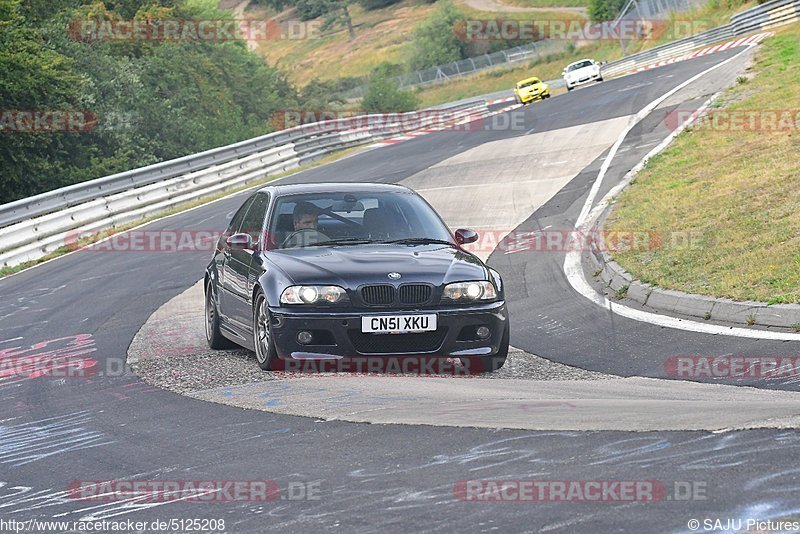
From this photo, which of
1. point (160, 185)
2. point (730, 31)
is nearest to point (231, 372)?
point (160, 185)

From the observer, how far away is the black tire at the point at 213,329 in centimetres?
1127

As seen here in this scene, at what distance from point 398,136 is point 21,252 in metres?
21.3

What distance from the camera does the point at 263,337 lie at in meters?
9.67

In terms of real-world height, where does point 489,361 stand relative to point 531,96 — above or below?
below

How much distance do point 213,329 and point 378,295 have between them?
8.52 feet

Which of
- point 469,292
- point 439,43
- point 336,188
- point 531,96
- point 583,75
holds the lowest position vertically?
point 469,292

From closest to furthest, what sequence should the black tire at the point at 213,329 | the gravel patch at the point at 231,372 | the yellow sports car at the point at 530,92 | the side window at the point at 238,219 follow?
1. the gravel patch at the point at 231,372
2. the black tire at the point at 213,329
3. the side window at the point at 238,219
4. the yellow sports car at the point at 530,92

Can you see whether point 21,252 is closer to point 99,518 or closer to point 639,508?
point 99,518

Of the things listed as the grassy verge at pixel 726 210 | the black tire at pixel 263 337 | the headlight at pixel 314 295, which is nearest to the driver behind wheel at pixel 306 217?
the black tire at pixel 263 337

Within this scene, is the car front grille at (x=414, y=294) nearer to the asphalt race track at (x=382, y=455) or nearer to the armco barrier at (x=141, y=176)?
the asphalt race track at (x=382, y=455)

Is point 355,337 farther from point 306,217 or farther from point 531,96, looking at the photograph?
point 531,96

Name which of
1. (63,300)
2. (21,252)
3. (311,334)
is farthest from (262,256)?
(21,252)

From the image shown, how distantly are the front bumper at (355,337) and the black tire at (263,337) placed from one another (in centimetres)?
12

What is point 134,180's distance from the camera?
26.7 m
